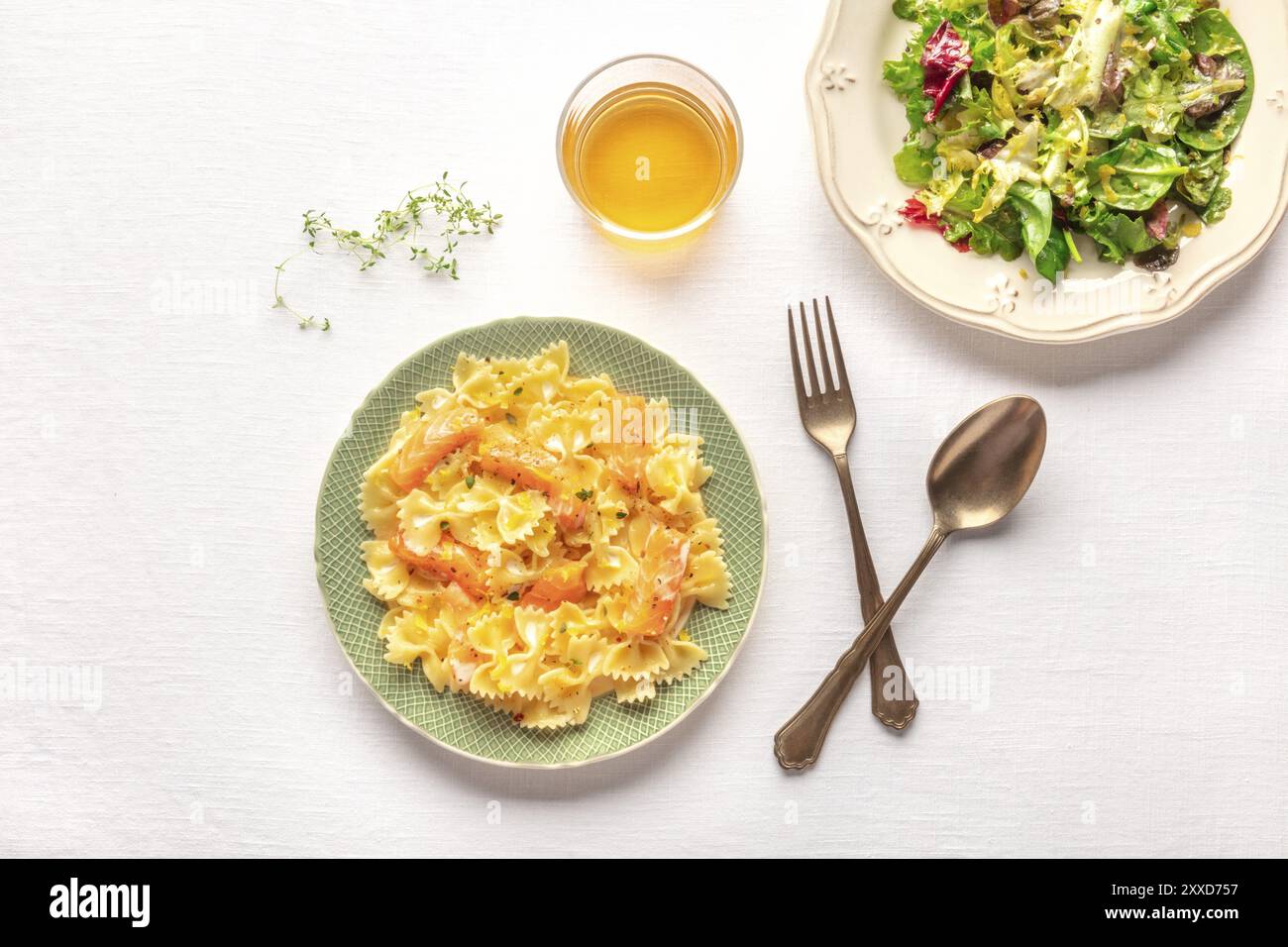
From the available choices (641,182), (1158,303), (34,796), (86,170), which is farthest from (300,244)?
(1158,303)

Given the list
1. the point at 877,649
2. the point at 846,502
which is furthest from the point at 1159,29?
the point at 877,649

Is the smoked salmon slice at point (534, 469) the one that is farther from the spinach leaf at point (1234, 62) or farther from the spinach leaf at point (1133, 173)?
the spinach leaf at point (1234, 62)

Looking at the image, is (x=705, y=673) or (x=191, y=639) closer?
(x=705, y=673)

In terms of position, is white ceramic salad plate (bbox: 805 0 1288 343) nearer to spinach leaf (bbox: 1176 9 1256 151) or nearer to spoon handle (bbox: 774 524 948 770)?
spinach leaf (bbox: 1176 9 1256 151)

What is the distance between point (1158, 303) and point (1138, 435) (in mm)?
479

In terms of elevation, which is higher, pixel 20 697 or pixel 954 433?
pixel 954 433

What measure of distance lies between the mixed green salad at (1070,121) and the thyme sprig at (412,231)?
1530 mm

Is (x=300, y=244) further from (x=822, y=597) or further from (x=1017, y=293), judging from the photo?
(x=1017, y=293)

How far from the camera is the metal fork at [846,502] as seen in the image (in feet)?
10.5

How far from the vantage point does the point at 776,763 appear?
323 cm

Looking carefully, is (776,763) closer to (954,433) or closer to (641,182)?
(954,433)

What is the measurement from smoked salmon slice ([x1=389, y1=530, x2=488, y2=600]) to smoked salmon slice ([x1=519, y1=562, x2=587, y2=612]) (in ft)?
0.52

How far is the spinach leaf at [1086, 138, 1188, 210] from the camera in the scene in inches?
122
